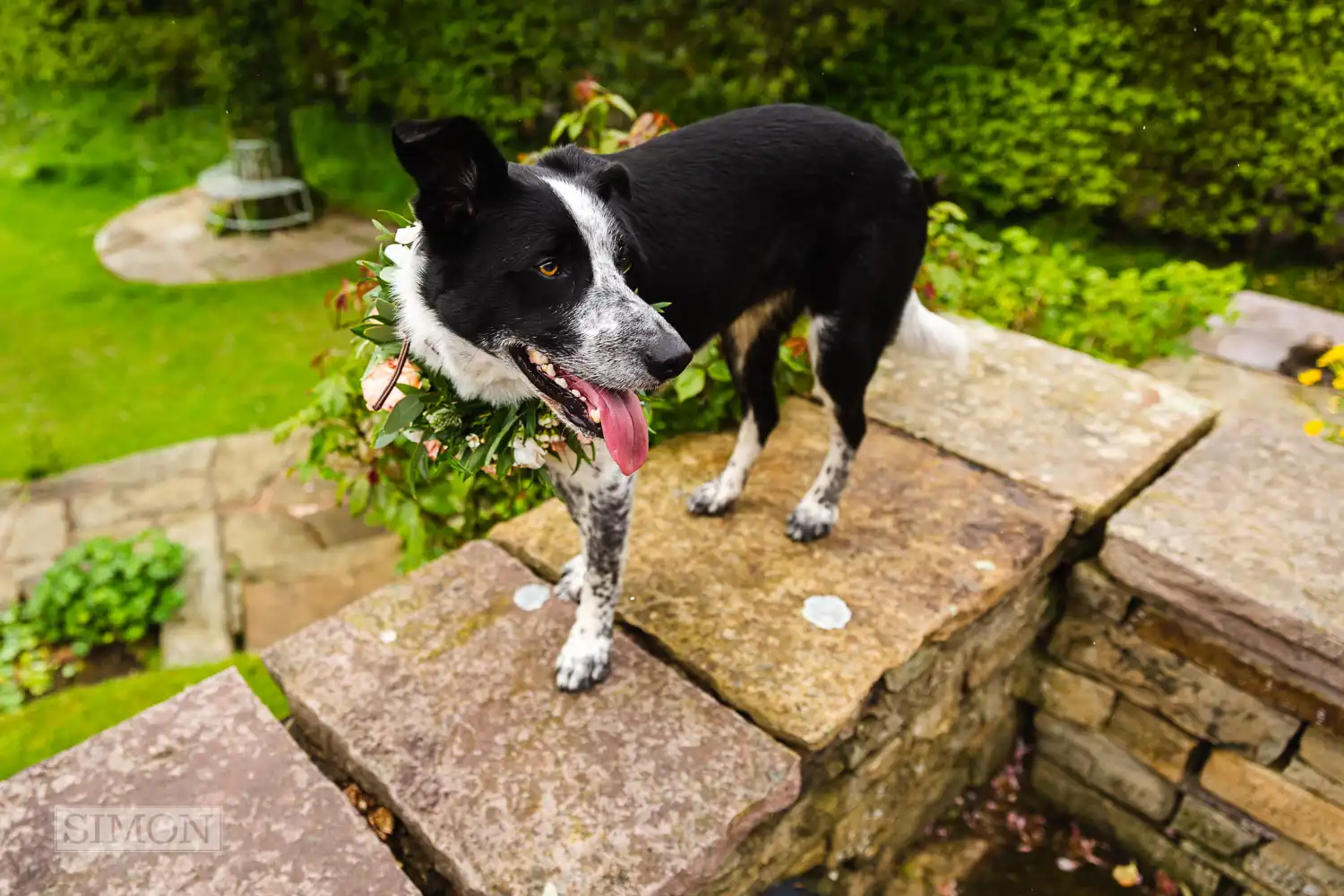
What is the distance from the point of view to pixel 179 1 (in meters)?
9.22

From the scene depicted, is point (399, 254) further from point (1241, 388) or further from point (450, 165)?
point (1241, 388)

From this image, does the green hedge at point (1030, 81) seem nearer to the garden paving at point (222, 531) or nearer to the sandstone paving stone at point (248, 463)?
the sandstone paving stone at point (248, 463)

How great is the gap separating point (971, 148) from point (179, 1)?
27.4 feet

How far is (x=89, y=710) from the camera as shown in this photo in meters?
2.86

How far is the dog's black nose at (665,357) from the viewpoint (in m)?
1.62

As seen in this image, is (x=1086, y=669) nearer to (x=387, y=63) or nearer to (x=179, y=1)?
(x=387, y=63)

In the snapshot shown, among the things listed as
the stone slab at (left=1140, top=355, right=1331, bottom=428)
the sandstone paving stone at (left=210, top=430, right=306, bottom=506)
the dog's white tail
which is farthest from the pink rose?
the stone slab at (left=1140, top=355, right=1331, bottom=428)

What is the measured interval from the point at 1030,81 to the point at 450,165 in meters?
4.67

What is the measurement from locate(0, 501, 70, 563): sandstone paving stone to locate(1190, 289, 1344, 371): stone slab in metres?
5.28

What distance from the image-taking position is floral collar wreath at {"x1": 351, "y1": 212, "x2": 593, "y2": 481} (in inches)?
70.7

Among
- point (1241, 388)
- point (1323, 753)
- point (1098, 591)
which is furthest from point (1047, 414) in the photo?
point (1241, 388)

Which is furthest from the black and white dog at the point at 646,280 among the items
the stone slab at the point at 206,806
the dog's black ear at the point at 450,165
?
the stone slab at the point at 206,806

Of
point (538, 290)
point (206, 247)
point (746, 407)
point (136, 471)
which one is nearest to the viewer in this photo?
point (538, 290)

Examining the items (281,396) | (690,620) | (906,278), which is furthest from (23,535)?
(906,278)
